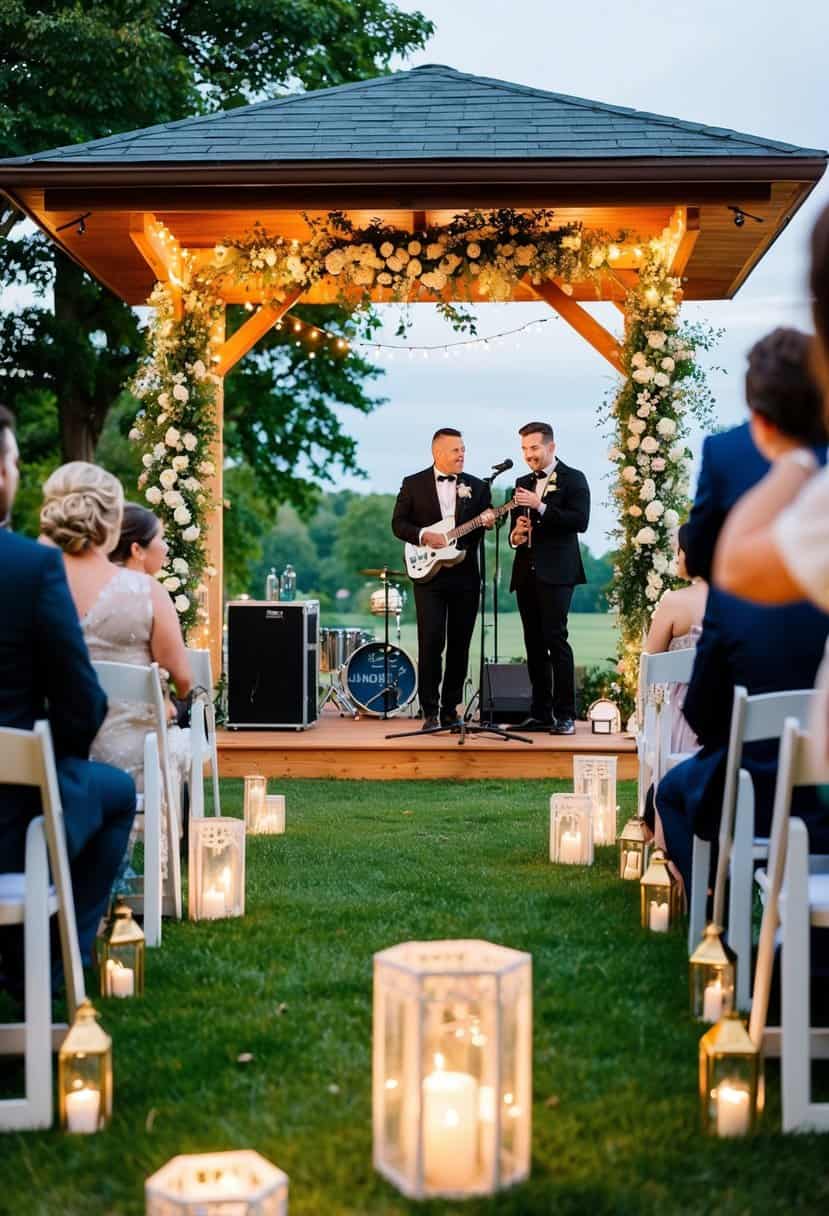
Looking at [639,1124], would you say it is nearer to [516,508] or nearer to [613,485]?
[516,508]

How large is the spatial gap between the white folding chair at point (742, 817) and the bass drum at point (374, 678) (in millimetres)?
7951

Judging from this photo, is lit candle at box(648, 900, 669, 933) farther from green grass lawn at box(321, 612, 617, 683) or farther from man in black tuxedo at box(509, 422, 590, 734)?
green grass lawn at box(321, 612, 617, 683)

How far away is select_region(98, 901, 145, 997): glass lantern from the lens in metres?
4.16

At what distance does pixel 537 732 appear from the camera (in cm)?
1036

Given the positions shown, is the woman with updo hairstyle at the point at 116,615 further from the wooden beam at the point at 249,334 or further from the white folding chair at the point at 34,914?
the wooden beam at the point at 249,334

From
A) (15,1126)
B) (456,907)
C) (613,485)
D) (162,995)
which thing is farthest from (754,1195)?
(613,485)

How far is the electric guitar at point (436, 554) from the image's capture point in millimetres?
10031

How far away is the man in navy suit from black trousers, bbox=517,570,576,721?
6367 mm

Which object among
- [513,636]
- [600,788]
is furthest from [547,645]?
[513,636]

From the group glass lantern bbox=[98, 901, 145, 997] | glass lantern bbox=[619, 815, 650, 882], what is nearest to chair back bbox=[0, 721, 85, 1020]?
glass lantern bbox=[98, 901, 145, 997]

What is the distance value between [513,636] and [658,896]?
4279cm

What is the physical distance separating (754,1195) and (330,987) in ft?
5.62

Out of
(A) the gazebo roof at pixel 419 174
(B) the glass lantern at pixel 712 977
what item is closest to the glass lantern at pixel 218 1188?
(B) the glass lantern at pixel 712 977

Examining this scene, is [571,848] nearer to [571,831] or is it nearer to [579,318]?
[571,831]
